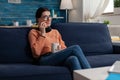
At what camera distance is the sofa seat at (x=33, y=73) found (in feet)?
6.67

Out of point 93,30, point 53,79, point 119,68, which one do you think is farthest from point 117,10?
point 119,68

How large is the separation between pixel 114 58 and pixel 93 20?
2179 millimetres

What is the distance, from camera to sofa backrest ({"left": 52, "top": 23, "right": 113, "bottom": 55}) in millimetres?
2867

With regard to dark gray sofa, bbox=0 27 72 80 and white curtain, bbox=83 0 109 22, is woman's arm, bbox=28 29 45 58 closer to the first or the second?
dark gray sofa, bbox=0 27 72 80

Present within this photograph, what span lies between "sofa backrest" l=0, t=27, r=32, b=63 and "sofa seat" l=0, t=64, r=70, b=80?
0.34m

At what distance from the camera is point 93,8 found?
4.80 m

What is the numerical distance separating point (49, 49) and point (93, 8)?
97.2 inches

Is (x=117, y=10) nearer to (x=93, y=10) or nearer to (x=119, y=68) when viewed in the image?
(x=93, y=10)

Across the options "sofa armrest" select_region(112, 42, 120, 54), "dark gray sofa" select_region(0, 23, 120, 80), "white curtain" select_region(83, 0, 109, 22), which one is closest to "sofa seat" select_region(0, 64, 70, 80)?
"dark gray sofa" select_region(0, 23, 120, 80)

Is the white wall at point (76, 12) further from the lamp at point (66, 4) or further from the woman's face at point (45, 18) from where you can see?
the woman's face at point (45, 18)

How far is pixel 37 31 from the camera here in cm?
265

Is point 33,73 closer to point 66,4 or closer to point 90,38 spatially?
point 90,38

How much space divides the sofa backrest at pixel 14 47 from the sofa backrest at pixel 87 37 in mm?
475

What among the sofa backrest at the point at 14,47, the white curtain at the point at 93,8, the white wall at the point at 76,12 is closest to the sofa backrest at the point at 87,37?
the sofa backrest at the point at 14,47
